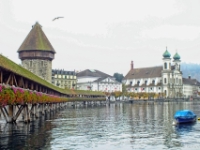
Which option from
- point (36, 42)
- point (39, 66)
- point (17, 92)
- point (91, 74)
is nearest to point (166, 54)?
point (91, 74)

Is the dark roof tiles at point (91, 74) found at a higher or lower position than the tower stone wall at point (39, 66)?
higher

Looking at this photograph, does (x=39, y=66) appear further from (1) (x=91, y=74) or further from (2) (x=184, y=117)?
(1) (x=91, y=74)

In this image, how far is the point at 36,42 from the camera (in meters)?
101

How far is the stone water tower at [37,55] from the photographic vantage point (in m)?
98.9

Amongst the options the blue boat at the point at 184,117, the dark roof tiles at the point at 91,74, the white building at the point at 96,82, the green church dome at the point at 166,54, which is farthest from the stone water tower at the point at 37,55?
the green church dome at the point at 166,54

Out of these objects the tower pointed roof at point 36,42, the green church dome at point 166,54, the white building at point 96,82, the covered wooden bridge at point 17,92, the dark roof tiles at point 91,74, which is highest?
the green church dome at point 166,54

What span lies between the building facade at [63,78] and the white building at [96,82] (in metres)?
8.05

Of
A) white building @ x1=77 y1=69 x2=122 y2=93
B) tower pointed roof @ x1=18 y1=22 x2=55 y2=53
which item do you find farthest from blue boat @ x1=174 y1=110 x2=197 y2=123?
white building @ x1=77 y1=69 x2=122 y2=93

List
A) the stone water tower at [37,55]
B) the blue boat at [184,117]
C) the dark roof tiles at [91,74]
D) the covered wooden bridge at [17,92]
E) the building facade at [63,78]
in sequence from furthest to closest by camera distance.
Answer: the dark roof tiles at [91,74], the building facade at [63,78], the stone water tower at [37,55], the blue boat at [184,117], the covered wooden bridge at [17,92]

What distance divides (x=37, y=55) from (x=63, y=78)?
66912mm

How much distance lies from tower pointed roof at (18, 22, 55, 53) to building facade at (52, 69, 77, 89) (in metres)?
55.0

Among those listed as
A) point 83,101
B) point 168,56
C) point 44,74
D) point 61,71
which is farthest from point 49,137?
point 168,56

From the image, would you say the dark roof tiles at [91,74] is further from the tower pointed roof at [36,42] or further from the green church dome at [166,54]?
the tower pointed roof at [36,42]

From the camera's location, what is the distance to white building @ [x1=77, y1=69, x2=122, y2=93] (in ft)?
575
